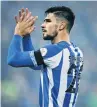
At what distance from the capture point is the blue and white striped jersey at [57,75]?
262cm

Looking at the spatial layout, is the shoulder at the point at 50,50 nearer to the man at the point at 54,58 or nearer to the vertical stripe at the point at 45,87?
the man at the point at 54,58

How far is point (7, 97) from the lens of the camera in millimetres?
5691

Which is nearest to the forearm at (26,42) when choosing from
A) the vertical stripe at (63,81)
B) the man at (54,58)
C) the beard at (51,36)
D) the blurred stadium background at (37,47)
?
the man at (54,58)

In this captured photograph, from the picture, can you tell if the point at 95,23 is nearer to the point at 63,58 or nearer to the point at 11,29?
the point at 11,29

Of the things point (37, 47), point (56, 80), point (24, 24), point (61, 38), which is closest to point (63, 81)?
point (56, 80)

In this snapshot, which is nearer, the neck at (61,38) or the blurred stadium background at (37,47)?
the neck at (61,38)

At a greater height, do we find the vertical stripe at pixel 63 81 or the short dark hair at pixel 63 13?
the short dark hair at pixel 63 13

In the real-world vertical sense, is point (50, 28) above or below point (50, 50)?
above

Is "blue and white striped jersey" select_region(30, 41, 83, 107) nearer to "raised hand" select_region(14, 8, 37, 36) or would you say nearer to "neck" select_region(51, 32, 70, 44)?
"neck" select_region(51, 32, 70, 44)

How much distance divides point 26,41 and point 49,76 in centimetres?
38

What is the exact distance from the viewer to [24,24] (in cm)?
269

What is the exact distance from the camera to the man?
2.61m

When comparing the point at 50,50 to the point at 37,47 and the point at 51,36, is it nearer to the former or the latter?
the point at 51,36

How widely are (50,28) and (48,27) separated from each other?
1 centimetres
